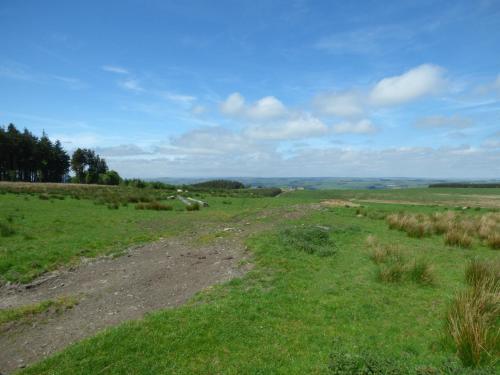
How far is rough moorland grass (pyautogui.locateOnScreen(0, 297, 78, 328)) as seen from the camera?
6.61 meters

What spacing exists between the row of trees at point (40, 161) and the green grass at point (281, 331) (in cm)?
7133

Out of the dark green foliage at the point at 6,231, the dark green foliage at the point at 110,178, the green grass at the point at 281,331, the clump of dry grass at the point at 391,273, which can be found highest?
the dark green foliage at the point at 110,178

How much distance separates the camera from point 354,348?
16.9 feet

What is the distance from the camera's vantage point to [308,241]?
13070mm

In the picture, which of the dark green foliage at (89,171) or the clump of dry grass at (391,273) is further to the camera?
the dark green foliage at (89,171)

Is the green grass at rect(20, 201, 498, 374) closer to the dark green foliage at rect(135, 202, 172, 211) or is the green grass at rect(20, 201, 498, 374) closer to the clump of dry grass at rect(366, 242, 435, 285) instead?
the clump of dry grass at rect(366, 242, 435, 285)

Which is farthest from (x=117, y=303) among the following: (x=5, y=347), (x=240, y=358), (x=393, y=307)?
(x=393, y=307)

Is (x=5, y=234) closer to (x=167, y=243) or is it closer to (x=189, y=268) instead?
(x=167, y=243)

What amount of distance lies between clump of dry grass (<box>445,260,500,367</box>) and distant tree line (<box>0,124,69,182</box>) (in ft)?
248

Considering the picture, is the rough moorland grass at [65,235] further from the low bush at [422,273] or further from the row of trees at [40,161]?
the row of trees at [40,161]

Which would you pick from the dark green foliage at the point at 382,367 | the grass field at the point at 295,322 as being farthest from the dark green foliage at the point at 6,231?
the dark green foliage at the point at 382,367

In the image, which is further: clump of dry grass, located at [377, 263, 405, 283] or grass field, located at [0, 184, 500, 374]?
clump of dry grass, located at [377, 263, 405, 283]

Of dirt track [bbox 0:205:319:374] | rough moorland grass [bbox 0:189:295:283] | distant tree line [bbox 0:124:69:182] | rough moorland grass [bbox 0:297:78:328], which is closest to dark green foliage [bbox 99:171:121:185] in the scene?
distant tree line [bbox 0:124:69:182]

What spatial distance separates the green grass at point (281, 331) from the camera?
471cm
